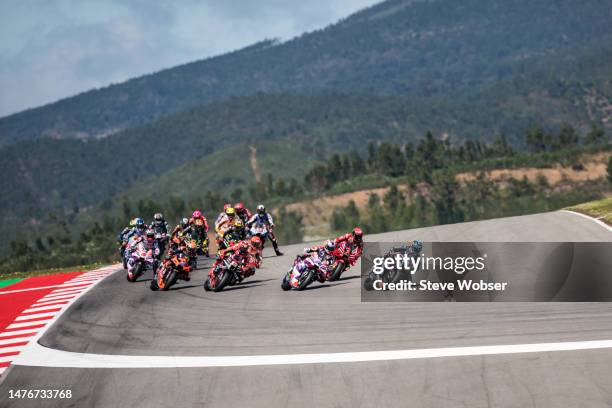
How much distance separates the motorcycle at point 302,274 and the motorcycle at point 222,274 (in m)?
1.69

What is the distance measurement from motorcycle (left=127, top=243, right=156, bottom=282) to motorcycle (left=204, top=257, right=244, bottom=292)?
13.8 ft

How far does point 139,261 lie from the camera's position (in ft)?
87.5

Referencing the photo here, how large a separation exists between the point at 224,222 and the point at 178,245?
13.0 ft

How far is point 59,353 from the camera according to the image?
15953 millimetres

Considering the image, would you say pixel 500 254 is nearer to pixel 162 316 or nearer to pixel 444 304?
pixel 444 304

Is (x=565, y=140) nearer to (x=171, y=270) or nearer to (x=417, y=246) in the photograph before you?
(x=171, y=270)

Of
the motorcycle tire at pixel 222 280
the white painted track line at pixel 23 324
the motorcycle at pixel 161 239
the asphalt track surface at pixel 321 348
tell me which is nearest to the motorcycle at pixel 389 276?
the asphalt track surface at pixel 321 348

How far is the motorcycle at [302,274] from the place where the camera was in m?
21.8

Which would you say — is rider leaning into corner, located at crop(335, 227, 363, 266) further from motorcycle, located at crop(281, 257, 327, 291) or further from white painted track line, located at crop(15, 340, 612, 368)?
white painted track line, located at crop(15, 340, 612, 368)

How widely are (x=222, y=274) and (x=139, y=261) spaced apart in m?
4.89

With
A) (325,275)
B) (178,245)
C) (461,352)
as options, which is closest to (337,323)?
(461,352)

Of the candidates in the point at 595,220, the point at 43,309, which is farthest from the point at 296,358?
the point at 595,220

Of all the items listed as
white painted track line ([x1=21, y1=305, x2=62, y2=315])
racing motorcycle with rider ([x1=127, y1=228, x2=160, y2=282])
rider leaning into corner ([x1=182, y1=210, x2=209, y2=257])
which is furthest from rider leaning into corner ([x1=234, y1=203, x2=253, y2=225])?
white painted track line ([x1=21, y1=305, x2=62, y2=315])

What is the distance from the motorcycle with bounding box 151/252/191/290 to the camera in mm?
23844
